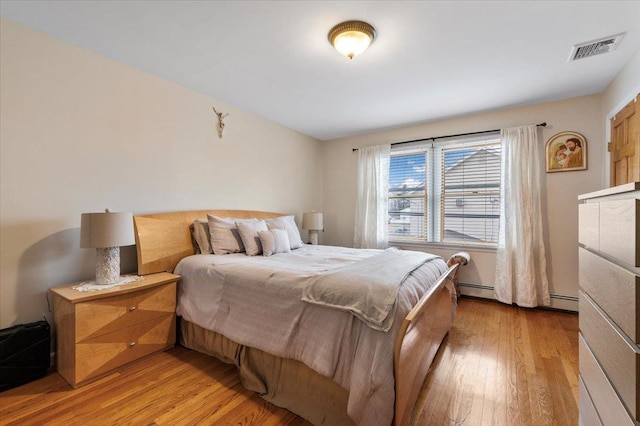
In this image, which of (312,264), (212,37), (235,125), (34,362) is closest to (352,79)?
(212,37)

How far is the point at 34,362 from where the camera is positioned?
1832 millimetres

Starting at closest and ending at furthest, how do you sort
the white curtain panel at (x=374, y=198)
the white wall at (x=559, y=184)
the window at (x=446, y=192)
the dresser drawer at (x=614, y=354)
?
the dresser drawer at (x=614, y=354) → the white wall at (x=559, y=184) → the window at (x=446, y=192) → the white curtain panel at (x=374, y=198)

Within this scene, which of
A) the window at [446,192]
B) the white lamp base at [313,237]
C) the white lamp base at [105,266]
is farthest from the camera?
the white lamp base at [313,237]

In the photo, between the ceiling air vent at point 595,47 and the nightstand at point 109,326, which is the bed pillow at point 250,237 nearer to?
the nightstand at point 109,326

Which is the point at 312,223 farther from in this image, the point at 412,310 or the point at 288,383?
the point at 412,310

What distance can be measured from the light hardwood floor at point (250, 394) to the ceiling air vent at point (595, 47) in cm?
244

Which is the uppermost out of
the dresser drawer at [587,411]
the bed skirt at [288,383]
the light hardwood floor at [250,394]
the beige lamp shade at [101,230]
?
the beige lamp shade at [101,230]

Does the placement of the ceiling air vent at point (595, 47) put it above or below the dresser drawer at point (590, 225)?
above

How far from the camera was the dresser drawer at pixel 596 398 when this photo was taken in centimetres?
82

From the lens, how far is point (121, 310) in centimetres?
196

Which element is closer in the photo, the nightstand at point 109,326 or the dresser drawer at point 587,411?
the dresser drawer at point 587,411

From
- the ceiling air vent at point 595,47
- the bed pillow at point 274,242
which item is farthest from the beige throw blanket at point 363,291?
the ceiling air vent at point 595,47

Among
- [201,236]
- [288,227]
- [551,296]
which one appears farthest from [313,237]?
[551,296]

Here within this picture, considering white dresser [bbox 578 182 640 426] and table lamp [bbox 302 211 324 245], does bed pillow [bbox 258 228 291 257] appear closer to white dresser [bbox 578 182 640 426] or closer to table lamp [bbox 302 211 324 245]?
table lamp [bbox 302 211 324 245]
